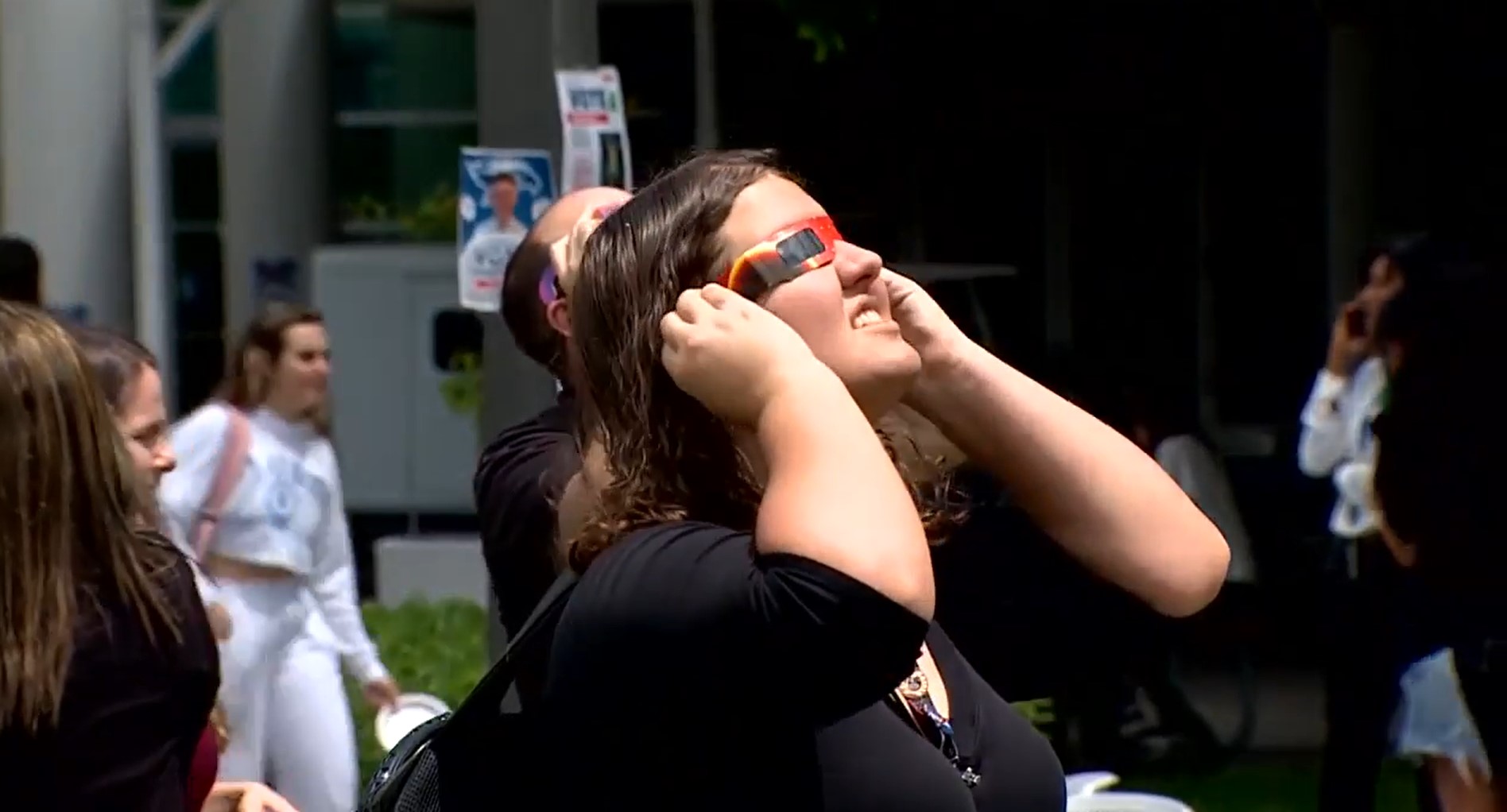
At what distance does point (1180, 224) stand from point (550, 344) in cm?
971

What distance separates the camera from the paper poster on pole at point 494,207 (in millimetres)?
6836

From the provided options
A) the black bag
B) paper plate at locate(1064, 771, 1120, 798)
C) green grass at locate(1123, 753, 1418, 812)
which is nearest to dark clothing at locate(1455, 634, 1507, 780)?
paper plate at locate(1064, 771, 1120, 798)

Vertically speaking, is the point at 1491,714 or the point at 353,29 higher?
the point at 353,29

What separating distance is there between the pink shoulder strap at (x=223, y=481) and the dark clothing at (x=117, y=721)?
3505 millimetres

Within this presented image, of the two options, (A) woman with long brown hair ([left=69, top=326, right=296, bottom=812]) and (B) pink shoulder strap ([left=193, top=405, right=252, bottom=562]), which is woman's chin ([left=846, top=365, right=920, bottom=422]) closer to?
(A) woman with long brown hair ([left=69, top=326, right=296, bottom=812])

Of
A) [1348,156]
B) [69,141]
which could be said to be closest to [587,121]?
[1348,156]

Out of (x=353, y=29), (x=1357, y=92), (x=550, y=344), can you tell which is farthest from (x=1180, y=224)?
(x=550, y=344)

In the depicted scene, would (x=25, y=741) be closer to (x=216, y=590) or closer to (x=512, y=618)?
(x=512, y=618)

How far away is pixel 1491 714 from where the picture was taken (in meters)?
6.20

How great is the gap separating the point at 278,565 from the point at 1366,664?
2.81 meters

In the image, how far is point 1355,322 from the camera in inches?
292

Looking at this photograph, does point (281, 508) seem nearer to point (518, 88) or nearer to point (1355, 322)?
point (518, 88)

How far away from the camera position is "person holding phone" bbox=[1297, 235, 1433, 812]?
6.77 meters

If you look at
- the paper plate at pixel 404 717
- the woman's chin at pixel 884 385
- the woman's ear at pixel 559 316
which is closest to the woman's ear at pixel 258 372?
the paper plate at pixel 404 717
